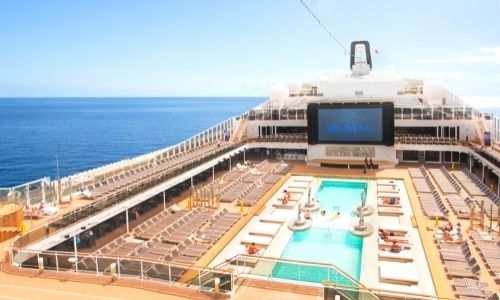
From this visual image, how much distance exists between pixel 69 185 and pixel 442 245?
1563 centimetres

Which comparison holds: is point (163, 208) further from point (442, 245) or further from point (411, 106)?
point (411, 106)

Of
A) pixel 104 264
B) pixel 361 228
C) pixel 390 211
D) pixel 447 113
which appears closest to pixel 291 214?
pixel 361 228

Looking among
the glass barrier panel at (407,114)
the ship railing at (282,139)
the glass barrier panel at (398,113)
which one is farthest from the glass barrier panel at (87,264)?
the glass barrier panel at (407,114)

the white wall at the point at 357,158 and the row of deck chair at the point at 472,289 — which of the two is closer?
the row of deck chair at the point at 472,289

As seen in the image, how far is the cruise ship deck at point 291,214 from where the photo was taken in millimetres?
10227

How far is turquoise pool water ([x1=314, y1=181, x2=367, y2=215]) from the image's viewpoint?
2215 cm

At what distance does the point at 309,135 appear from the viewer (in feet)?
105

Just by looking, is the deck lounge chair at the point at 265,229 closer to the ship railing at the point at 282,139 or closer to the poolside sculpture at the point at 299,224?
the poolside sculpture at the point at 299,224

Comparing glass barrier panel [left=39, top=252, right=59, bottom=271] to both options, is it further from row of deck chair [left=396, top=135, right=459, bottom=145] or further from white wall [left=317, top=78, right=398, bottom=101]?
white wall [left=317, top=78, right=398, bottom=101]

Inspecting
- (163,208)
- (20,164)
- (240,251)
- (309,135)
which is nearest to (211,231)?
(240,251)

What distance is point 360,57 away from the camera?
44500 mm

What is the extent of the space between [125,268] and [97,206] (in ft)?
→ 19.3

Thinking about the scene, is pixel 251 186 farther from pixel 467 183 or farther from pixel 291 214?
pixel 467 183

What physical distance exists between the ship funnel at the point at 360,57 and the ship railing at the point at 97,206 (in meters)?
23.8
